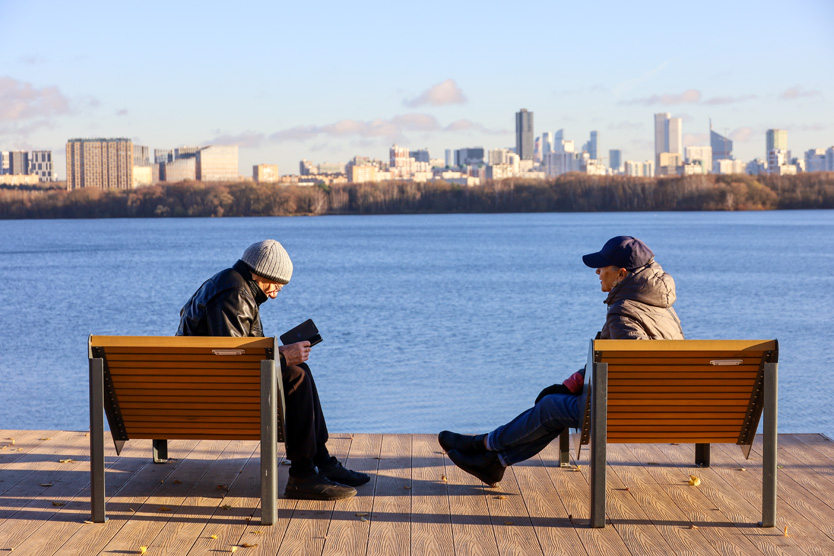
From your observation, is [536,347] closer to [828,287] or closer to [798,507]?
[798,507]

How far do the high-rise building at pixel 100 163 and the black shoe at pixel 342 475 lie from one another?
480 feet

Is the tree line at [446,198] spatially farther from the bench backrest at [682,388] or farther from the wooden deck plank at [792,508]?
the bench backrest at [682,388]

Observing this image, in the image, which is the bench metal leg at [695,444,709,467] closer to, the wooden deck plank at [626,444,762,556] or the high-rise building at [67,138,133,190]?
the wooden deck plank at [626,444,762,556]

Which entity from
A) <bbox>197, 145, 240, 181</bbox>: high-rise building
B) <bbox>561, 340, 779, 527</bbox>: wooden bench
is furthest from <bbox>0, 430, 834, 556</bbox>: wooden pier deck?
<bbox>197, 145, 240, 181</bbox>: high-rise building

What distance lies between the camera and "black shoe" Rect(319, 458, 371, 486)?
402cm

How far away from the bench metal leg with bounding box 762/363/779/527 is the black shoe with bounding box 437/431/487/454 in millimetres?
1127

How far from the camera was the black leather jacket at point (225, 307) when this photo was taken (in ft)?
12.3

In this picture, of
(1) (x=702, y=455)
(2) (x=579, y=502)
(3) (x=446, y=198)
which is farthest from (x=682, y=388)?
(3) (x=446, y=198)

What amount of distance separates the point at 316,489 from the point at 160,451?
99 cm

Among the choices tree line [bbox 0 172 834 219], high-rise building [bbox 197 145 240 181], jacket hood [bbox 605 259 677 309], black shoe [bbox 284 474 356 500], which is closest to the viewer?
jacket hood [bbox 605 259 677 309]

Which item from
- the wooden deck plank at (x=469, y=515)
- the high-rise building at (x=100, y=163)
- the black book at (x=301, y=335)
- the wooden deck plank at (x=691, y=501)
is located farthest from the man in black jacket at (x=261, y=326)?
the high-rise building at (x=100, y=163)

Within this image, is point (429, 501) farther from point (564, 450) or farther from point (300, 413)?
point (564, 450)

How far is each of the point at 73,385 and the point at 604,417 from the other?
10724 millimetres

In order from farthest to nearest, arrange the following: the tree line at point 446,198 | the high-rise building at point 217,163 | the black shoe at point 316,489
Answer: the high-rise building at point 217,163, the tree line at point 446,198, the black shoe at point 316,489
